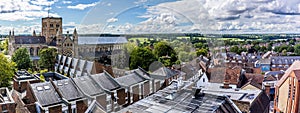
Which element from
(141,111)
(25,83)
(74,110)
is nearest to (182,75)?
(141,111)

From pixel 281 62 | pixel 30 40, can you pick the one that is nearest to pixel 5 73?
pixel 30 40

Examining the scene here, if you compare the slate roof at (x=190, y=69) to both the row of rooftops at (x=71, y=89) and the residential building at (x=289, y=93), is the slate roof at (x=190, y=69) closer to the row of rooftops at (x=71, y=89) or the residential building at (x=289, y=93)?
the row of rooftops at (x=71, y=89)

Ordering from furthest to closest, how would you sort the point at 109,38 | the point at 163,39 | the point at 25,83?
the point at 25,83
the point at 109,38
the point at 163,39

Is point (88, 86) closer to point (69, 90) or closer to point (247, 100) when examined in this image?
point (69, 90)

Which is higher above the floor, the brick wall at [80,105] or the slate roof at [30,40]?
the slate roof at [30,40]

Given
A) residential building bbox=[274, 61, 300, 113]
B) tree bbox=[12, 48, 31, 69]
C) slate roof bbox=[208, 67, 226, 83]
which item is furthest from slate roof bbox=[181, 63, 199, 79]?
tree bbox=[12, 48, 31, 69]

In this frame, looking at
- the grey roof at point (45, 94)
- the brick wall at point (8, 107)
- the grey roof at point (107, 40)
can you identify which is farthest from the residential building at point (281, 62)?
the grey roof at point (107, 40)

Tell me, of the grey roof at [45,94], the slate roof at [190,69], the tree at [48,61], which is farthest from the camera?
the tree at [48,61]

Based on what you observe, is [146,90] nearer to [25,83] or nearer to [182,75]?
[182,75]
